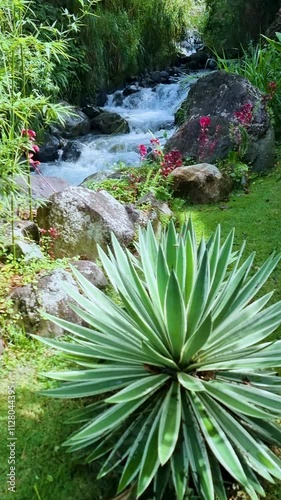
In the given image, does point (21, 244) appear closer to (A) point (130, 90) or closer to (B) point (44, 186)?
(B) point (44, 186)

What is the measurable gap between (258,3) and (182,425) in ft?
38.6

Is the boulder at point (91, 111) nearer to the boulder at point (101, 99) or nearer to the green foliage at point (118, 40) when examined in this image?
the green foliage at point (118, 40)

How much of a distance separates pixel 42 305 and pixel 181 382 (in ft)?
4.25

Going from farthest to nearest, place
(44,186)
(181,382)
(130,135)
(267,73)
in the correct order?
1. (130,135)
2. (267,73)
3. (44,186)
4. (181,382)

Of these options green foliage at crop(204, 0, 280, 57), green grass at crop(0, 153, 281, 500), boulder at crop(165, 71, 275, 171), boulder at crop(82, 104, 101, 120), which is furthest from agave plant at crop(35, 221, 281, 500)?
green foliage at crop(204, 0, 280, 57)

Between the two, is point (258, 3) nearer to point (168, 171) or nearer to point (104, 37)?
point (104, 37)

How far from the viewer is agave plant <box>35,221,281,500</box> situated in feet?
6.03

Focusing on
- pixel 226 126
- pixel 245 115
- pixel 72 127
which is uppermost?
pixel 245 115

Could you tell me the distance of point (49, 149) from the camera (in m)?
8.86

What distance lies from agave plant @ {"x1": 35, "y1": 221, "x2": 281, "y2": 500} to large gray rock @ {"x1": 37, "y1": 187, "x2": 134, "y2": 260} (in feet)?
4.89

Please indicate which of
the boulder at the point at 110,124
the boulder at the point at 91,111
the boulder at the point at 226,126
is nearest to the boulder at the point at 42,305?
the boulder at the point at 226,126

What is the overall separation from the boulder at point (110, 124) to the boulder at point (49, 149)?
4.10 ft

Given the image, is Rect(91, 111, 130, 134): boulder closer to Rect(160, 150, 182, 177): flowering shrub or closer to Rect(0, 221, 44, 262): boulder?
Rect(160, 150, 182, 177): flowering shrub

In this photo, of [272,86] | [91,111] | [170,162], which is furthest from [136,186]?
[91,111]
